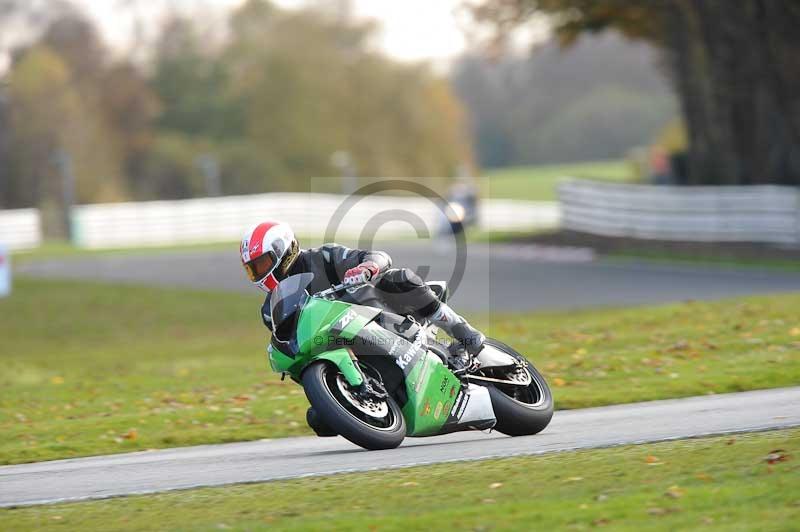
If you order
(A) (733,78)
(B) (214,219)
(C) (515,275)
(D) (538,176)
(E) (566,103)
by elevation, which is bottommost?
(C) (515,275)

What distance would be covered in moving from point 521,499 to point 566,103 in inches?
3948

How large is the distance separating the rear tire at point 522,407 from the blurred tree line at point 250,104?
201ft

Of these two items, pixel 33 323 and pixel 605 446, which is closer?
pixel 605 446

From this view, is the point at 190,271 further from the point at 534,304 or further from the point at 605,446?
the point at 605,446

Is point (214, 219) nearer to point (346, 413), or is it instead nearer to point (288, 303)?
point (288, 303)

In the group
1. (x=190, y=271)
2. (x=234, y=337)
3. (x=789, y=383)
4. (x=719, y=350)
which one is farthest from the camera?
(x=190, y=271)

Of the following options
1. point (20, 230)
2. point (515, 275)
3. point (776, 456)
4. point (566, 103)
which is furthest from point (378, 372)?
point (566, 103)

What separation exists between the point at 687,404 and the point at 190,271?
76.2 ft

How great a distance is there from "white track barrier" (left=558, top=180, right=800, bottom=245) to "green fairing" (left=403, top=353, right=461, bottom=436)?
1936 cm

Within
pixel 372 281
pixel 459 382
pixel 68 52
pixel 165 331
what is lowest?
pixel 165 331

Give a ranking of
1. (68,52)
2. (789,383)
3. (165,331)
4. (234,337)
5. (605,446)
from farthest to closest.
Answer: (68,52) < (165,331) < (234,337) < (789,383) < (605,446)

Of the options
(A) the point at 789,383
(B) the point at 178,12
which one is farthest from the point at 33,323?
(B) the point at 178,12

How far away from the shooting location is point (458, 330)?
8656 mm

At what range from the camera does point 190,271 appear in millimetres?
32031
